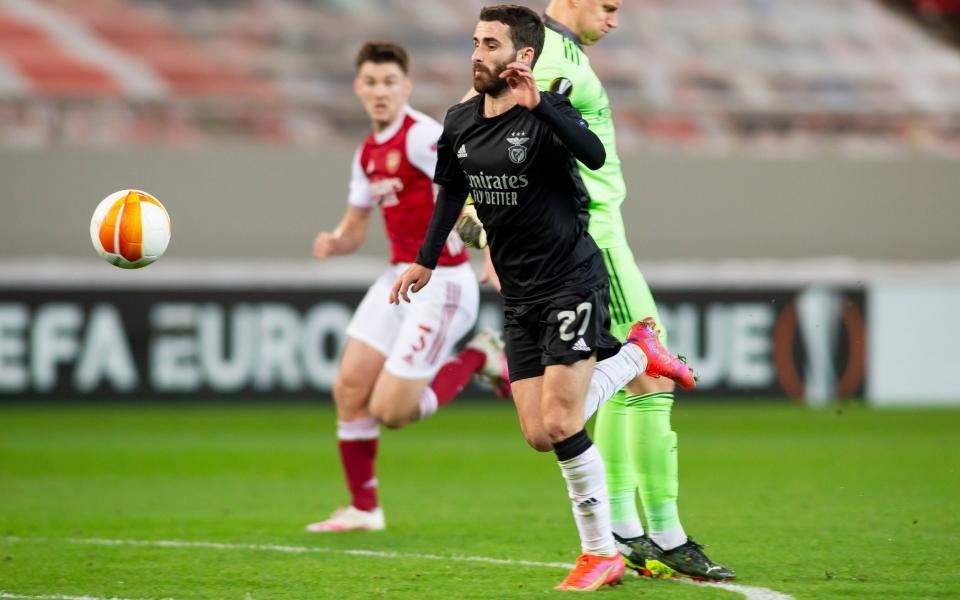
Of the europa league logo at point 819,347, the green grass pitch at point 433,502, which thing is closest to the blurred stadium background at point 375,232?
the europa league logo at point 819,347

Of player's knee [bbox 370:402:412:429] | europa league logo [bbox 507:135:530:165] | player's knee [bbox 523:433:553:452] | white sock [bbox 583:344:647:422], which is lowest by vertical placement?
player's knee [bbox 370:402:412:429]

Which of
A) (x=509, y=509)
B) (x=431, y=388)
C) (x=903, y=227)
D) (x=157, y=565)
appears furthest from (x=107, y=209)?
(x=903, y=227)

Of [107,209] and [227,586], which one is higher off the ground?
[107,209]

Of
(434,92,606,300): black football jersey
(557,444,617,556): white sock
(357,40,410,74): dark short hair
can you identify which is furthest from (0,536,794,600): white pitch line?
(357,40,410,74): dark short hair

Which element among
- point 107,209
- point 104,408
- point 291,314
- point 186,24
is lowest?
point 104,408

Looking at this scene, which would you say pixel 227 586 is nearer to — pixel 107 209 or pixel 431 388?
pixel 107 209

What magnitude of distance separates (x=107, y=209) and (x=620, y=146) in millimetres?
11391

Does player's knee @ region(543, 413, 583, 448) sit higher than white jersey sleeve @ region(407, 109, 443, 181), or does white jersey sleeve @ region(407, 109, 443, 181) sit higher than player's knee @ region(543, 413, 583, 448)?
white jersey sleeve @ region(407, 109, 443, 181)

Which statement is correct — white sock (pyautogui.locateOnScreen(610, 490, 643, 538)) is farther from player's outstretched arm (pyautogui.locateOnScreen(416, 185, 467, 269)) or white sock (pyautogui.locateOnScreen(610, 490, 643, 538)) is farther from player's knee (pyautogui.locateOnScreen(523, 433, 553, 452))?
player's outstretched arm (pyautogui.locateOnScreen(416, 185, 467, 269))

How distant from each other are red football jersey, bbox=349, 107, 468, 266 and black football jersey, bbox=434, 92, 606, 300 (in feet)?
5.81

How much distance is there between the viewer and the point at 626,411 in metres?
5.40

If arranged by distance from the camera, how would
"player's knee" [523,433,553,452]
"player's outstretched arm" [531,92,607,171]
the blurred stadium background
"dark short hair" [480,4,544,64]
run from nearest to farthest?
1. "player's outstretched arm" [531,92,607,171]
2. "dark short hair" [480,4,544,64]
3. "player's knee" [523,433,553,452]
4. the blurred stadium background

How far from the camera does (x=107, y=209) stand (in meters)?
5.84

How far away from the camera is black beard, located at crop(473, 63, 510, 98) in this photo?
4762 millimetres
